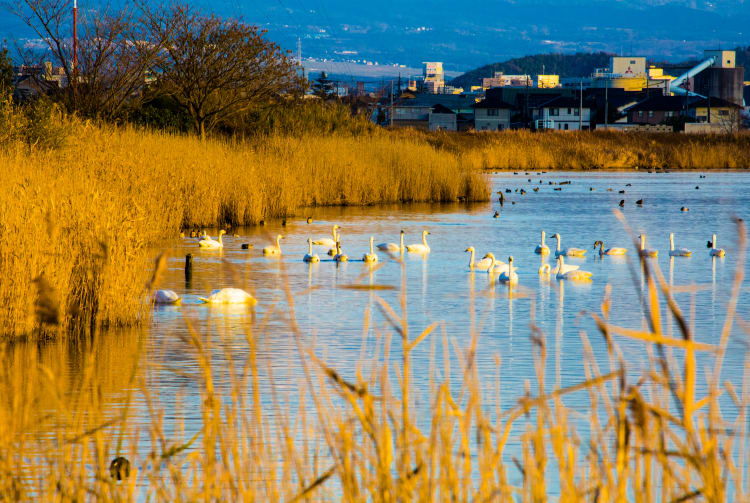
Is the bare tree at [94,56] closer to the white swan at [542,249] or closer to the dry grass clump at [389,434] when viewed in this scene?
the white swan at [542,249]

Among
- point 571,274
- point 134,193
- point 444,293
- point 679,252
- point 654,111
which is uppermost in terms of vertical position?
point 654,111

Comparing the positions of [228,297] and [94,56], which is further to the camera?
[94,56]

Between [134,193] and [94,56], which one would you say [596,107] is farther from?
[134,193]

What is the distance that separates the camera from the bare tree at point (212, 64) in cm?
2969

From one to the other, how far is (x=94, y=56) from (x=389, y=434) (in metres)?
24.5

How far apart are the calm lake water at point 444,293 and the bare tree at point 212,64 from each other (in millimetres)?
5663

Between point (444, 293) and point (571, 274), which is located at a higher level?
point (571, 274)

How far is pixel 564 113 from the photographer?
9850cm

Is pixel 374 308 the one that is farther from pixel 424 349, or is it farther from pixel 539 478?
pixel 539 478

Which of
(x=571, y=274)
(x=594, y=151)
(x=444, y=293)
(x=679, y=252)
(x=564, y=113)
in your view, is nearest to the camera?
(x=444, y=293)

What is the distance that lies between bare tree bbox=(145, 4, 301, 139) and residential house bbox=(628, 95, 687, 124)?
68.4 m

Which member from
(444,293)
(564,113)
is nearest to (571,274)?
(444,293)

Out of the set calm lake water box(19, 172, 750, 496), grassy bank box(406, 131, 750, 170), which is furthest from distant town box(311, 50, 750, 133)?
calm lake water box(19, 172, 750, 496)

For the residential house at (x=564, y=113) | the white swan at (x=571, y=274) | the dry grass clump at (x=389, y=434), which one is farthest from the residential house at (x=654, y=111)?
the dry grass clump at (x=389, y=434)
